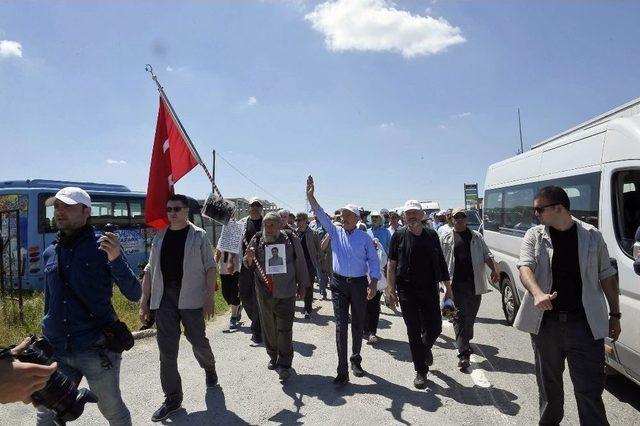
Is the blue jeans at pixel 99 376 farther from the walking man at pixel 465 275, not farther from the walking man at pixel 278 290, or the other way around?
the walking man at pixel 465 275

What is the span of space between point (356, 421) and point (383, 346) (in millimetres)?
2464

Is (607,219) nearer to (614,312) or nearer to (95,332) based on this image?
(614,312)

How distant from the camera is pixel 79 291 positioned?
9.75ft

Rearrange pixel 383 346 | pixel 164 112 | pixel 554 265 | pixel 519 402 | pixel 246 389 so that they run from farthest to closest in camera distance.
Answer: pixel 383 346 → pixel 164 112 → pixel 246 389 → pixel 519 402 → pixel 554 265

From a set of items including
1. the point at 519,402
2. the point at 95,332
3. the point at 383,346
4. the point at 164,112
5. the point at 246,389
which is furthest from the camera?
the point at 383,346

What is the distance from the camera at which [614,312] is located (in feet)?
10.4

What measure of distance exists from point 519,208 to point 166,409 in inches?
228

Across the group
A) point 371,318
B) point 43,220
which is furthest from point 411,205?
point 43,220

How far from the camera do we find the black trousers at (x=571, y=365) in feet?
9.82

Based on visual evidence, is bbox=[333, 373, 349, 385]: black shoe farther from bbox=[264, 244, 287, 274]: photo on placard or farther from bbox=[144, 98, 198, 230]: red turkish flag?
bbox=[144, 98, 198, 230]: red turkish flag

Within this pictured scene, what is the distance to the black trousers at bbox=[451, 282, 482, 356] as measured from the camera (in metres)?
A: 5.31

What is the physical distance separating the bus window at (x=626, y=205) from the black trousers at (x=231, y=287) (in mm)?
5137

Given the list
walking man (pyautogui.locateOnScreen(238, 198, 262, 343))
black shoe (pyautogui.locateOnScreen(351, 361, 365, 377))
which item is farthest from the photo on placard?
walking man (pyautogui.locateOnScreen(238, 198, 262, 343))

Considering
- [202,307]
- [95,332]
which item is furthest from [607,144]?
[95,332]
